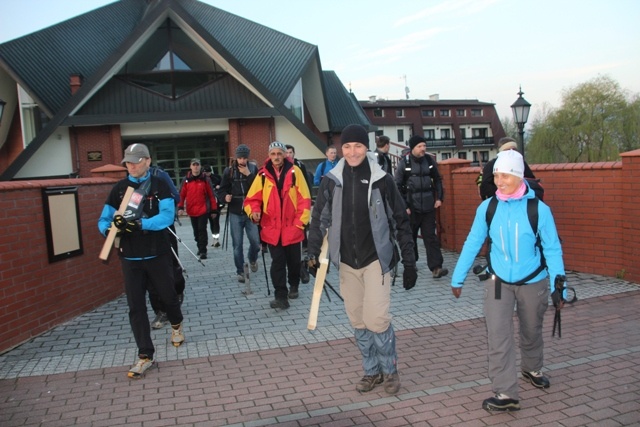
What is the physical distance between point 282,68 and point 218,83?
13.0 ft

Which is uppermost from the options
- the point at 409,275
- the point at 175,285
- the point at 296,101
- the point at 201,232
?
the point at 296,101

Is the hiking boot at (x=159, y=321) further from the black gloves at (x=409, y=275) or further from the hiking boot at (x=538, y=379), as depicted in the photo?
the hiking boot at (x=538, y=379)

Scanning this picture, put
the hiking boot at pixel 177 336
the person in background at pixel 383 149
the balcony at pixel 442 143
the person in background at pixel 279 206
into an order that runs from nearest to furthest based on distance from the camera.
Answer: the hiking boot at pixel 177 336 < the person in background at pixel 279 206 < the person in background at pixel 383 149 < the balcony at pixel 442 143

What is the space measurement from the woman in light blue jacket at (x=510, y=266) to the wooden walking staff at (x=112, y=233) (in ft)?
9.47

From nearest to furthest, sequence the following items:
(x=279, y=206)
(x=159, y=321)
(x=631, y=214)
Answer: (x=159, y=321) → (x=279, y=206) → (x=631, y=214)

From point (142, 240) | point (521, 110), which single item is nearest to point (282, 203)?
point (142, 240)

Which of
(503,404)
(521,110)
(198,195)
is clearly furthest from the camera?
(521,110)

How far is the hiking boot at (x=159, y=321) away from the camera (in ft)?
21.7

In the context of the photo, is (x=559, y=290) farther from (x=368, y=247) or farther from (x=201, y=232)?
(x=201, y=232)

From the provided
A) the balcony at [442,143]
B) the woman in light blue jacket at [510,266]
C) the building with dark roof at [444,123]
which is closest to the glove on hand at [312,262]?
the woman in light blue jacket at [510,266]

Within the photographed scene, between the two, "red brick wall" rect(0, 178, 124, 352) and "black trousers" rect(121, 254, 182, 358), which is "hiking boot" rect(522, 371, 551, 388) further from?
"red brick wall" rect(0, 178, 124, 352)

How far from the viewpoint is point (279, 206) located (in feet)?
23.3

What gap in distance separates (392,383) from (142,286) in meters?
2.39

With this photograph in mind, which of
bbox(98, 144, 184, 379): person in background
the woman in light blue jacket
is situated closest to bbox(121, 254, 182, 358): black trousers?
bbox(98, 144, 184, 379): person in background
